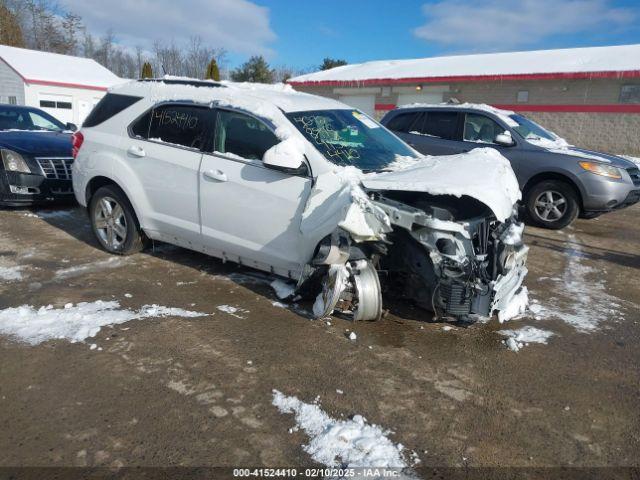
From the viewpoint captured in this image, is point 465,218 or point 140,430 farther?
point 465,218

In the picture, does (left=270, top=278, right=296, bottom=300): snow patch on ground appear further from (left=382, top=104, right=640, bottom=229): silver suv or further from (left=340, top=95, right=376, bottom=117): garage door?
(left=340, top=95, right=376, bottom=117): garage door

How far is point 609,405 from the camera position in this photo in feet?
9.98

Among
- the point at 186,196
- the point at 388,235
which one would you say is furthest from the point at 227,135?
the point at 388,235

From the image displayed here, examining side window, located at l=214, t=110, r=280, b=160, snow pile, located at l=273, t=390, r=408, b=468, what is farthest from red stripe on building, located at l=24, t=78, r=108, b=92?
snow pile, located at l=273, t=390, r=408, b=468

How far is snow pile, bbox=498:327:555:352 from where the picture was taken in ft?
12.4

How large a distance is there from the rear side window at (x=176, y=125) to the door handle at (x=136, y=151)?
127 millimetres

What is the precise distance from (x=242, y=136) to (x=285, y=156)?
2.43 feet

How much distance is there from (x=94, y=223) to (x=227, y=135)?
2.17 m

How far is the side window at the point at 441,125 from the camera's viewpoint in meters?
8.37

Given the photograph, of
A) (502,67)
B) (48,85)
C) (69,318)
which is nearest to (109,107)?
(69,318)

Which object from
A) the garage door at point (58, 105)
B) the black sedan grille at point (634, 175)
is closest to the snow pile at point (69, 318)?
the black sedan grille at point (634, 175)

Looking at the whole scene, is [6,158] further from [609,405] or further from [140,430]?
[609,405]

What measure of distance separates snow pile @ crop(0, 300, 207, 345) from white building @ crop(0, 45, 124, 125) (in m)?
25.1

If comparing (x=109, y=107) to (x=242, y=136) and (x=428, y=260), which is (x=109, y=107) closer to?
(x=242, y=136)
